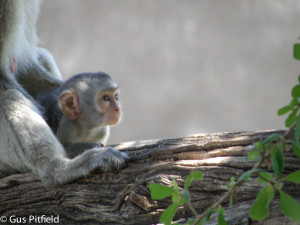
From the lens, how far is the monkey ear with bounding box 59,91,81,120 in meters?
3.58

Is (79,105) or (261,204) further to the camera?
(79,105)

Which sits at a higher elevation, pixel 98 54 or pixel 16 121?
pixel 98 54

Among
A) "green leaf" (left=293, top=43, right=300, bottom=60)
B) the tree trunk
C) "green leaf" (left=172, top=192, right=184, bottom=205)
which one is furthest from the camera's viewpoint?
the tree trunk

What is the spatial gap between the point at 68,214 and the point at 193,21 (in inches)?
217

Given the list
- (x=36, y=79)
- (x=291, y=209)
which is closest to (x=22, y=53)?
(x=36, y=79)

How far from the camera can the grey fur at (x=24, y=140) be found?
9.05 feet

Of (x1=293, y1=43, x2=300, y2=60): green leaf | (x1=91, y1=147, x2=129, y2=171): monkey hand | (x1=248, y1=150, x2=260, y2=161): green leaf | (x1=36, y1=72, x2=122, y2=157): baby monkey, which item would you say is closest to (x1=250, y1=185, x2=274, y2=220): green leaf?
(x1=248, y1=150, x2=260, y2=161): green leaf

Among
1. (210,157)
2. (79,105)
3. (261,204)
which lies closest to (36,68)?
(79,105)

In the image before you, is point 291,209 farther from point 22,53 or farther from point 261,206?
point 22,53

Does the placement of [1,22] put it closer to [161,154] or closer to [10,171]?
[10,171]

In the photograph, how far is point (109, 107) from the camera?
3531 millimetres

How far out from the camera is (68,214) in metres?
2.71

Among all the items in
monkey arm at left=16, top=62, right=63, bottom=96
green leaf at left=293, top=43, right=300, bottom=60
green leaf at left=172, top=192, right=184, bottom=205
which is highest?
monkey arm at left=16, top=62, right=63, bottom=96

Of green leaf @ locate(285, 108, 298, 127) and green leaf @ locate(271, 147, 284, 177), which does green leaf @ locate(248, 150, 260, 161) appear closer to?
green leaf @ locate(271, 147, 284, 177)
